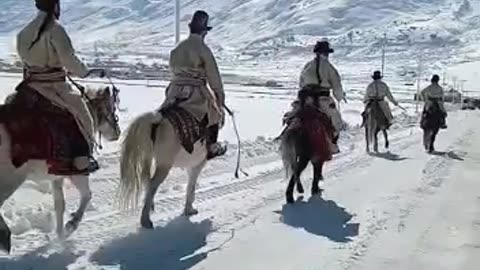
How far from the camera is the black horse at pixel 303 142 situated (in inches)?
441

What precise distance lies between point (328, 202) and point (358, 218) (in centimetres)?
124

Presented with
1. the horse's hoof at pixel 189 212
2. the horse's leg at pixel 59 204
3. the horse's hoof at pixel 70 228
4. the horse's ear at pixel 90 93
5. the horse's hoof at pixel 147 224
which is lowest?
the horse's hoof at pixel 189 212

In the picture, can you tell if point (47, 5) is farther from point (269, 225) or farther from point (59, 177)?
point (269, 225)

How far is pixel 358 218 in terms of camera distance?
10148 mm

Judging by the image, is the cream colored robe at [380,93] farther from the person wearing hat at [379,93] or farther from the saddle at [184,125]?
the saddle at [184,125]

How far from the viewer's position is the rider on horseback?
11.9 m

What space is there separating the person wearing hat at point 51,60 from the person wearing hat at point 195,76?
4.93ft

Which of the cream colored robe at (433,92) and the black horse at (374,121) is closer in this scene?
the black horse at (374,121)

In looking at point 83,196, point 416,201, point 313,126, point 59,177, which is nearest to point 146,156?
point 83,196

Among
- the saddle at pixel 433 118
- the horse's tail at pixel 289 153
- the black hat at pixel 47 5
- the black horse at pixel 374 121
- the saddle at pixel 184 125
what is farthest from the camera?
the saddle at pixel 433 118

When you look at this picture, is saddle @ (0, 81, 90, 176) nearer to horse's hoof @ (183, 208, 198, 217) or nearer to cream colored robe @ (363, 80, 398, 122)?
horse's hoof @ (183, 208, 198, 217)

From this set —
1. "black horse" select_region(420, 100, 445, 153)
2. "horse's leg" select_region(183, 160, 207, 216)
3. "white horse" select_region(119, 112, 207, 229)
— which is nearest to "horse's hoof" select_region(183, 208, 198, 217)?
"horse's leg" select_region(183, 160, 207, 216)

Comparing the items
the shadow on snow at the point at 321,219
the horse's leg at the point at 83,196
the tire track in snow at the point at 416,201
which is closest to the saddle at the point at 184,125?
the horse's leg at the point at 83,196

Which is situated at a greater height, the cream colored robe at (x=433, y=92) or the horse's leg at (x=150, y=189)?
the horse's leg at (x=150, y=189)
